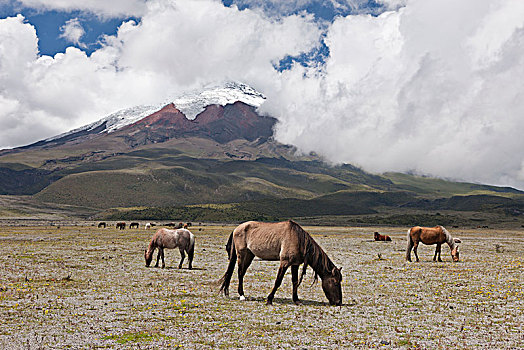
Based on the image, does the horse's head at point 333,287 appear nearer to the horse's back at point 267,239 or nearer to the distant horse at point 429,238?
the horse's back at point 267,239

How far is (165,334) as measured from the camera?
1130cm

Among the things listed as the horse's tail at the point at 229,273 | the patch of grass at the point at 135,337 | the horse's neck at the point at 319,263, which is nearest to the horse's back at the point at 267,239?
the horse's tail at the point at 229,273

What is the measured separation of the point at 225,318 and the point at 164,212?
520ft

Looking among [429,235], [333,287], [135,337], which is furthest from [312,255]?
[429,235]

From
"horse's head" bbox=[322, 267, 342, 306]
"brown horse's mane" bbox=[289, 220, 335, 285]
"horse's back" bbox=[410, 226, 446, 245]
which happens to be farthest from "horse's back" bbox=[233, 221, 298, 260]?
"horse's back" bbox=[410, 226, 446, 245]

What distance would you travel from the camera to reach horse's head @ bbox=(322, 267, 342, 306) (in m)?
15.6

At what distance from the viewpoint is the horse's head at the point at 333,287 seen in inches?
615

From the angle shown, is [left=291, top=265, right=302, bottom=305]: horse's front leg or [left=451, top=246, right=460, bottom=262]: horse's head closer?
[left=291, top=265, right=302, bottom=305]: horse's front leg

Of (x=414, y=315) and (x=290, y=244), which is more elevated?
(x=290, y=244)

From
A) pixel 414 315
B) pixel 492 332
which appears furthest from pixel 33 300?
pixel 492 332

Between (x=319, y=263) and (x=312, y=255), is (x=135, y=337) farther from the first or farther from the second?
(x=319, y=263)

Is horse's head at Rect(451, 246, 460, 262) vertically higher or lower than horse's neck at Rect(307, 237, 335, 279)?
lower

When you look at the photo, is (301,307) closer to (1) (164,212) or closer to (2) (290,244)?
(2) (290,244)

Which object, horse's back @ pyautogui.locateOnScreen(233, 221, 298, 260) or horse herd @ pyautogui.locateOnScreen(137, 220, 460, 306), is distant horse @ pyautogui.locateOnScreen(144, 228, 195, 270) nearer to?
horse herd @ pyautogui.locateOnScreen(137, 220, 460, 306)
